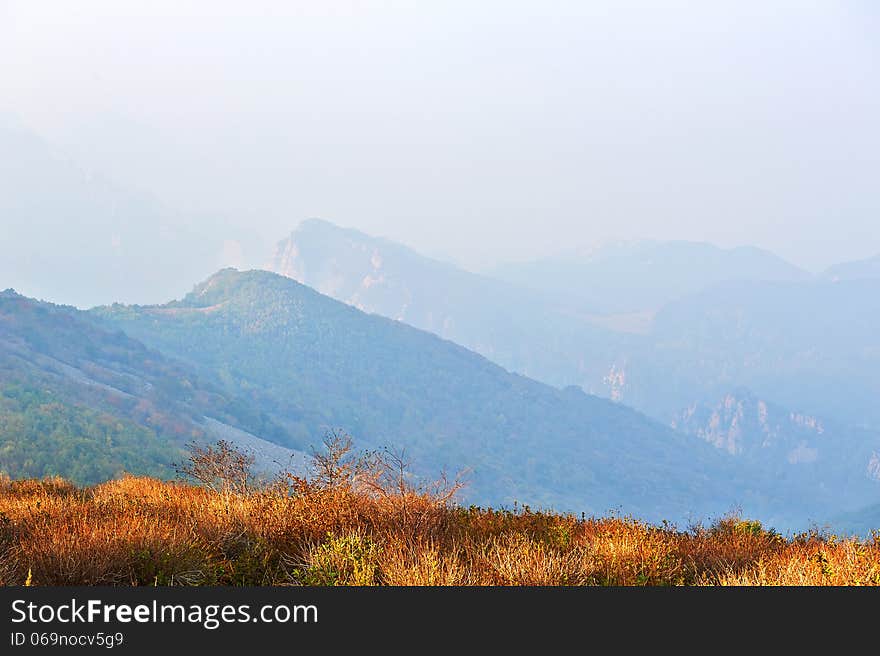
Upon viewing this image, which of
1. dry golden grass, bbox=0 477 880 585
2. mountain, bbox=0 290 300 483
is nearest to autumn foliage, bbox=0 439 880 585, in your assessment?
dry golden grass, bbox=0 477 880 585

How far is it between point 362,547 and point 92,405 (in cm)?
12442

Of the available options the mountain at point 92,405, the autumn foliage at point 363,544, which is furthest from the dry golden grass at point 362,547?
the mountain at point 92,405

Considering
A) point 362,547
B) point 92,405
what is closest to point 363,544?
point 362,547

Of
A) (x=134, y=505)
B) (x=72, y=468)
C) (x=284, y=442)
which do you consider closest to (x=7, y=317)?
(x=284, y=442)

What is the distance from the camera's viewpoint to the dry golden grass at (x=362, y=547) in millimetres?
7418

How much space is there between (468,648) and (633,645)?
1170 mm

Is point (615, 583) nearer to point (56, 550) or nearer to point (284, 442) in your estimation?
point (56, 550)

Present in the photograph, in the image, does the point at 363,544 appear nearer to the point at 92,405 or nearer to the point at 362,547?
the point at 362,547

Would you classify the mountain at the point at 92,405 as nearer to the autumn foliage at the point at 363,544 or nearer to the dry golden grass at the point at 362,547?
the autumn foliage at the point at 363,544

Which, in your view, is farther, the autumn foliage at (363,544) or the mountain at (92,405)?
the mountain at (92,405)

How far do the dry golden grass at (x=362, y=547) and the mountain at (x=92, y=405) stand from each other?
193 feet

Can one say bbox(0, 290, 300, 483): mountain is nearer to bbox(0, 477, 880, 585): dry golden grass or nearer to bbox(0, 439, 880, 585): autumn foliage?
bbox(0, 439, 880, 585): autumn foliage

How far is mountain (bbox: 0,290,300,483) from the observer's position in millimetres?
84688

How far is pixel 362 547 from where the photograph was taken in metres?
7.84
